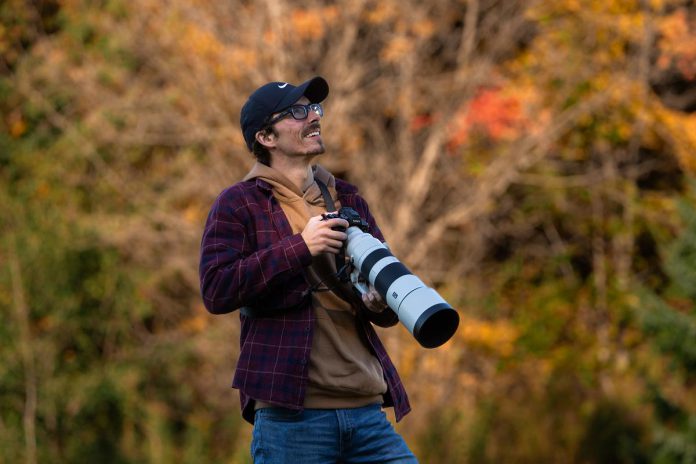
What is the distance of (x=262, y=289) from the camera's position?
2.94 m

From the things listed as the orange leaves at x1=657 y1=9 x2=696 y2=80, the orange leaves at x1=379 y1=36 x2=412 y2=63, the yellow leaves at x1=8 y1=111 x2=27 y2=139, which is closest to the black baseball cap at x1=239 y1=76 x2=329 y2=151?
the orange leaves at x1=379 y1=36 x2=412 y2=63

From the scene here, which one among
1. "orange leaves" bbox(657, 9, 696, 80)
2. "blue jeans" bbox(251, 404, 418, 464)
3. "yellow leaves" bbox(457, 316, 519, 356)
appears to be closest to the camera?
"blue jeans" bbox(251, 404, 418, 464)

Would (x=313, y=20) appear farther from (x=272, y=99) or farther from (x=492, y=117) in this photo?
(x=272, y=99)

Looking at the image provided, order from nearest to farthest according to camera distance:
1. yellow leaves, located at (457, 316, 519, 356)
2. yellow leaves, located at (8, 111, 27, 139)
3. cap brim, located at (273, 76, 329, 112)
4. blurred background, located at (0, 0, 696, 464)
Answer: cap brim, located at (273, 76, 329, 112), blurred background, located at (0, 0, 696, 464), yellow leaves, located at (457, 316, 519, 356), yellow leaves, located at (8, 111, 27, 139)

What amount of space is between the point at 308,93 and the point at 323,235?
0.52 metres

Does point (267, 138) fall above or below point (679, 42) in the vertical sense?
below

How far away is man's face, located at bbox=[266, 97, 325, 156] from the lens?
10.5ft

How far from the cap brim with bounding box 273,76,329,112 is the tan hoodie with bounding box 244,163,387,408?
199mm

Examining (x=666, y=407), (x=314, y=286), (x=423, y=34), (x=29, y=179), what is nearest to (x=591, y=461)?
(x=666, y=407)

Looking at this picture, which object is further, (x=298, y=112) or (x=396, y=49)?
(x=396, y=49)

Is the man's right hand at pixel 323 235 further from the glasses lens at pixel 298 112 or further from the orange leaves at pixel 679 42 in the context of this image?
the orange leaves at pixel 679 42

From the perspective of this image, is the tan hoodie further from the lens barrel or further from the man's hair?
the lens barrel

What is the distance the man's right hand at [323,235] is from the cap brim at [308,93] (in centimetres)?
41

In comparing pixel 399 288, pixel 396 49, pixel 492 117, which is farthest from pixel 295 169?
pixel 492 117
